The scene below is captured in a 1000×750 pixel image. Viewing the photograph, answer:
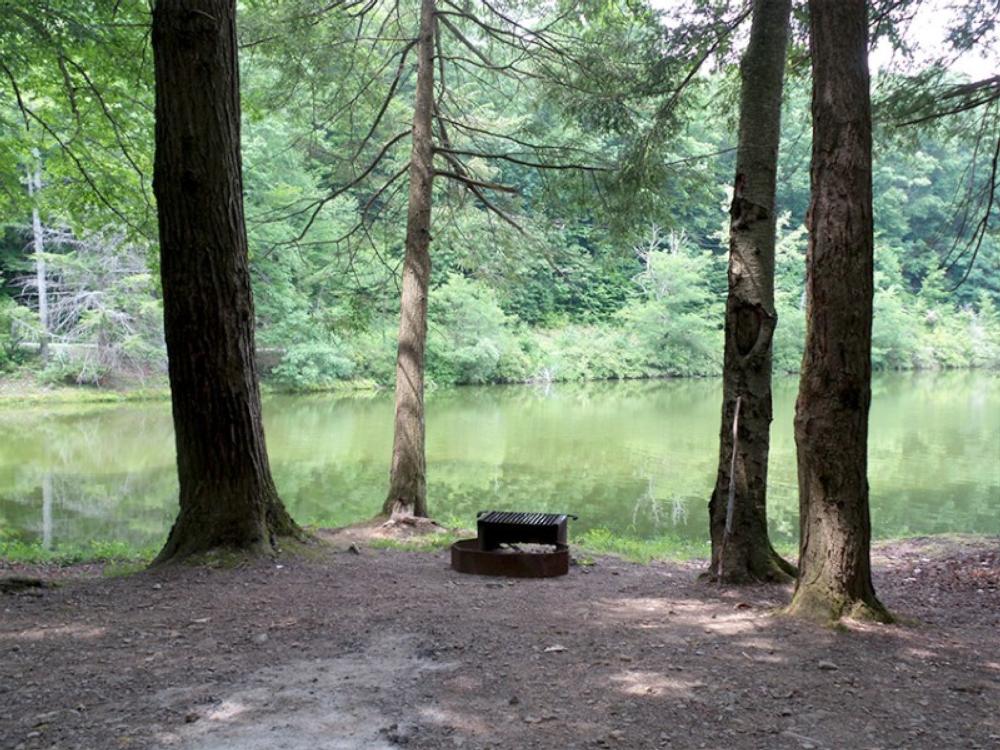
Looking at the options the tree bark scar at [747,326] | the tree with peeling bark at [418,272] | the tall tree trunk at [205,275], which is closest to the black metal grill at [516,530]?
the tall tree trunk at [205,275]

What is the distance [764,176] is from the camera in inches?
204

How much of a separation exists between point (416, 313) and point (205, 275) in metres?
4.12

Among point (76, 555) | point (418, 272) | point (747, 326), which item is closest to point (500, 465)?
point (418, 272)

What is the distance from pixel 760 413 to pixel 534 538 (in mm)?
1864

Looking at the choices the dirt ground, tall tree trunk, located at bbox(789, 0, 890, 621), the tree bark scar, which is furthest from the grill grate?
tall tree trunk, located at bbox(789, 0, 890, 621)

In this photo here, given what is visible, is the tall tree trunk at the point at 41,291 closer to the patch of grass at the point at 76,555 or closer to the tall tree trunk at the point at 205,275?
the patch of grass at the point at 76,555

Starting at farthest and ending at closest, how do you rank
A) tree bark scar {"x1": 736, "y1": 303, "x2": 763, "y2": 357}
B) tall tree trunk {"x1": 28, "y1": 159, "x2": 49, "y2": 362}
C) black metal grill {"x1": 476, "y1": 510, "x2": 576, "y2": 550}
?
tall tree trunk {"x1": 28, "y1": 159, "x2": 49, "y2": 362}
black metal grill {"x1": 476, "y1": 510, "x2": 576, "y2": 550}
tree bark scar {"x1": 736, "y1": 303, "x2": 763, "y2": 357}

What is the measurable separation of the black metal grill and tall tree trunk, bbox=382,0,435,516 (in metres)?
2.78

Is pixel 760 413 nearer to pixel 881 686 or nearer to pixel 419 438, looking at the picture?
pixel 881 686

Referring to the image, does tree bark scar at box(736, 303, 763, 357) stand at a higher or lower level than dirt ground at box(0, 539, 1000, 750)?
higher

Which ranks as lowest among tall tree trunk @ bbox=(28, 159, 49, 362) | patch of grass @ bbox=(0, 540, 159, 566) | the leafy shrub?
patch of grass @ bbox=(0, 540, 159, 566)

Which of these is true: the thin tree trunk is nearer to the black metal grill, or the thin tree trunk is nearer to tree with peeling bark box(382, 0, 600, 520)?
tree with peeling bark box(382, 0, 600, 520)

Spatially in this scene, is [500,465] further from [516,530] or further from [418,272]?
[516,530]

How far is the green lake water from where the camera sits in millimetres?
11281
